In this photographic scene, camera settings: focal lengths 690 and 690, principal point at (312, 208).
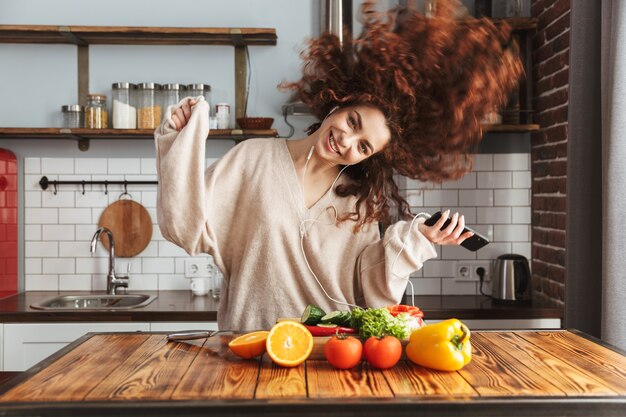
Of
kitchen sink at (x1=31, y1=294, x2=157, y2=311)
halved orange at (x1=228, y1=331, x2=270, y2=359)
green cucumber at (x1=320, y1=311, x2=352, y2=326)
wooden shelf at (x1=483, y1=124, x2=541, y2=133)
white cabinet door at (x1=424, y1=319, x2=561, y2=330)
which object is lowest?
white cabinet door at (x1=424, y1=319, x2=561, y2=330)

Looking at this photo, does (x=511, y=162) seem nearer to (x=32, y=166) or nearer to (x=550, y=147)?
(x=550, y=147)

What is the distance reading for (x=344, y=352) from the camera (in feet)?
5.25

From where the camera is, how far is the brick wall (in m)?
3.33

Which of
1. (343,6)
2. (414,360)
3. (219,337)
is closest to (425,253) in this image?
(414,360)

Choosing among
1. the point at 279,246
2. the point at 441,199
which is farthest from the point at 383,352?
the point at 441,199

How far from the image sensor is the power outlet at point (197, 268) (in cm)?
383

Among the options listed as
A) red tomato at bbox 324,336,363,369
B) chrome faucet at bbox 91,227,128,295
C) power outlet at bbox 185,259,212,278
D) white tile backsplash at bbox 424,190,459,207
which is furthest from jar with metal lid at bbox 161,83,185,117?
red tomato at bbox 324,336,363,369

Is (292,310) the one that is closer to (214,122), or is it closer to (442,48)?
(442,48)

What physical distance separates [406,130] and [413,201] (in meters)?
1.64

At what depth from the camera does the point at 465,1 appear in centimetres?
388

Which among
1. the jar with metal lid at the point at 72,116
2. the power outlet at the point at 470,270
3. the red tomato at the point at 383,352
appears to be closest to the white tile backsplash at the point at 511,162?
the power outlet at the point at 470,270

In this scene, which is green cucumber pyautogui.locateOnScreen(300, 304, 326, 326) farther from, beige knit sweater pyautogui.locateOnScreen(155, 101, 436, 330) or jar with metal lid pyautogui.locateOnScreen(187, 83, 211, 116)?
jar with metal lid pyautogui.locateOnScreen(187, 83, 211, 116)

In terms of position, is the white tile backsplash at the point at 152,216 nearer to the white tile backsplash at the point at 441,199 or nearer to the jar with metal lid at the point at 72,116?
the white tile backsplash at the point at 441,199

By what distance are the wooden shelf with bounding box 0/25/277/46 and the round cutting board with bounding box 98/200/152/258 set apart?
0.89 meters
